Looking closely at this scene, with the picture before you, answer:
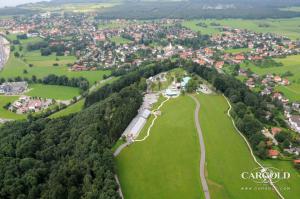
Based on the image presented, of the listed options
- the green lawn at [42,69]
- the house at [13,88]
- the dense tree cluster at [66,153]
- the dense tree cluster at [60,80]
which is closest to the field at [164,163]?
the dense tree cluster at [66,153]

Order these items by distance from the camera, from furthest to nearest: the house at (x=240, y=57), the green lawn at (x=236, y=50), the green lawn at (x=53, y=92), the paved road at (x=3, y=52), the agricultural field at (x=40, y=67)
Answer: the green lawn at (x=236, y=50) → the paved road at (x=3, y=52) → the house at (x=240, y=57) → the agricultural field at (x=40, y=67) → the green lawn at (x=53, y=92)

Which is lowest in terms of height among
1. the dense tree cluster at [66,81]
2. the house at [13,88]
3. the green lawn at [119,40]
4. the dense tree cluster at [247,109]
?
the house at [13,88]

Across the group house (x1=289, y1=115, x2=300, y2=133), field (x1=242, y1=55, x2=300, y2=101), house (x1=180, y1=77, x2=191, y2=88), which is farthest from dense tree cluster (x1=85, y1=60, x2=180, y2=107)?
house (x1=289, y1=115, x2=300, y2=133)

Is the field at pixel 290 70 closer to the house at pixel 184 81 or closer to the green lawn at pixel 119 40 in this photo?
the house at pixel 184 81

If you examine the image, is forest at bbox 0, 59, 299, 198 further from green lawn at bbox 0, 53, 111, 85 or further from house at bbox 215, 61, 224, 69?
green lawn at bbox 0, 53, 111, 85

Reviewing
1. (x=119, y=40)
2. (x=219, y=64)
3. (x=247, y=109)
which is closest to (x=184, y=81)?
(x=247, y=109)

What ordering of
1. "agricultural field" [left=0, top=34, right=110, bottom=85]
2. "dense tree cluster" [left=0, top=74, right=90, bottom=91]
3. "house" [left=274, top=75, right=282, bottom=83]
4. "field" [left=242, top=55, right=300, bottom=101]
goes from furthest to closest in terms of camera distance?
"agricultural field" [left=0, top=34, right=110, bottom=85]
"dense tree cluster" [left=0, top=74, right=90, bottom=91]
"house" [left=274, top=75, right=282, bottom=83]
"field" [left=242, top=55, right=300, bottom=101]

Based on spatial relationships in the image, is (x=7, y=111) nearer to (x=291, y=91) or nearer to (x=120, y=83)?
(x=120, y=83)
